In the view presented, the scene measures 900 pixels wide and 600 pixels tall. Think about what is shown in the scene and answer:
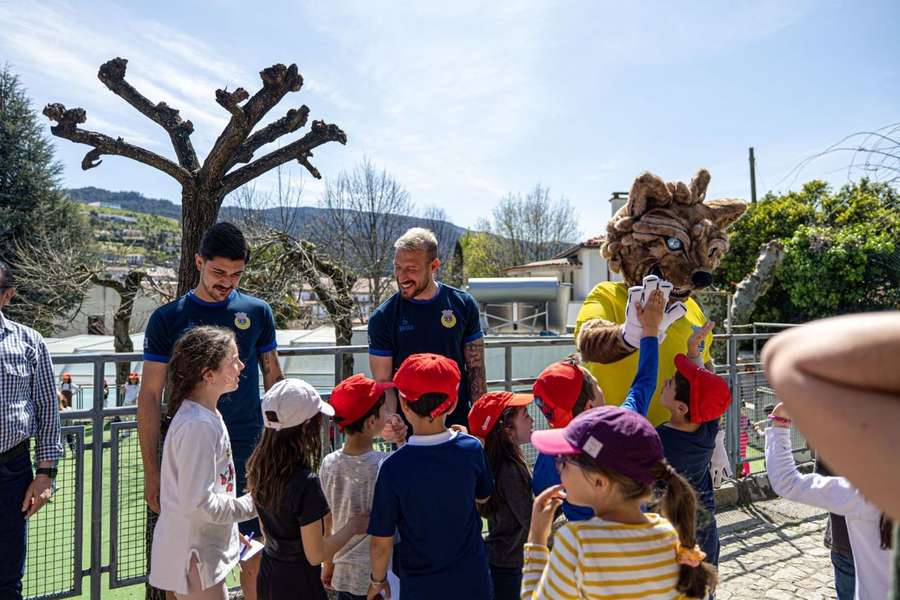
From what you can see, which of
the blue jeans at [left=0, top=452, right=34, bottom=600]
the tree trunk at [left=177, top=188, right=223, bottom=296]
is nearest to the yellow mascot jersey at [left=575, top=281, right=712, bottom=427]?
the tree trunk at [left=177, top=188, right=223, bottom=296]

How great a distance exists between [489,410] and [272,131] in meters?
2.68

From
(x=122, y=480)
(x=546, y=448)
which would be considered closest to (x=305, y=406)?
(x=546, y=448)

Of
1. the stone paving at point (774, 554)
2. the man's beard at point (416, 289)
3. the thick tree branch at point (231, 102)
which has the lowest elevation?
the stone paving at point (774, 554)

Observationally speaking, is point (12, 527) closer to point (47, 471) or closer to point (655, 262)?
point (47, 471)

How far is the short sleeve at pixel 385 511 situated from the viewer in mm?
2170

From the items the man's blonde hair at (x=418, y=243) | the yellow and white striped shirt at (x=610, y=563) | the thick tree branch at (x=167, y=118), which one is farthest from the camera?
the thick tree branch at (x=167, y=118)

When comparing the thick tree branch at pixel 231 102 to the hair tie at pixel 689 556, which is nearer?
the hair tie at pixel 689 556

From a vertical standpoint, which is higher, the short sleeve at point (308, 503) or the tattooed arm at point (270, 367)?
the tattooed arm at point (270, 367)

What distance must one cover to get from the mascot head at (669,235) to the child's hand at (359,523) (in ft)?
6.66

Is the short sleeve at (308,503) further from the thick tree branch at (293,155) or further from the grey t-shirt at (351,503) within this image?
the thick tree branch at (293,155)

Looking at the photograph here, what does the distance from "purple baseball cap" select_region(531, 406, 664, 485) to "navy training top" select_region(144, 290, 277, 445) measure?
195 centimetres

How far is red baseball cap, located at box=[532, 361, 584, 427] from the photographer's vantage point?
2523mm

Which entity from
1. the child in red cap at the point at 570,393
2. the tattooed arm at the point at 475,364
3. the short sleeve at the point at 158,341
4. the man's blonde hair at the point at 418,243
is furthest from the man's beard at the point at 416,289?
the short sleeve at the point at 158,341

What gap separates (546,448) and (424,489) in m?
A: 0.64
